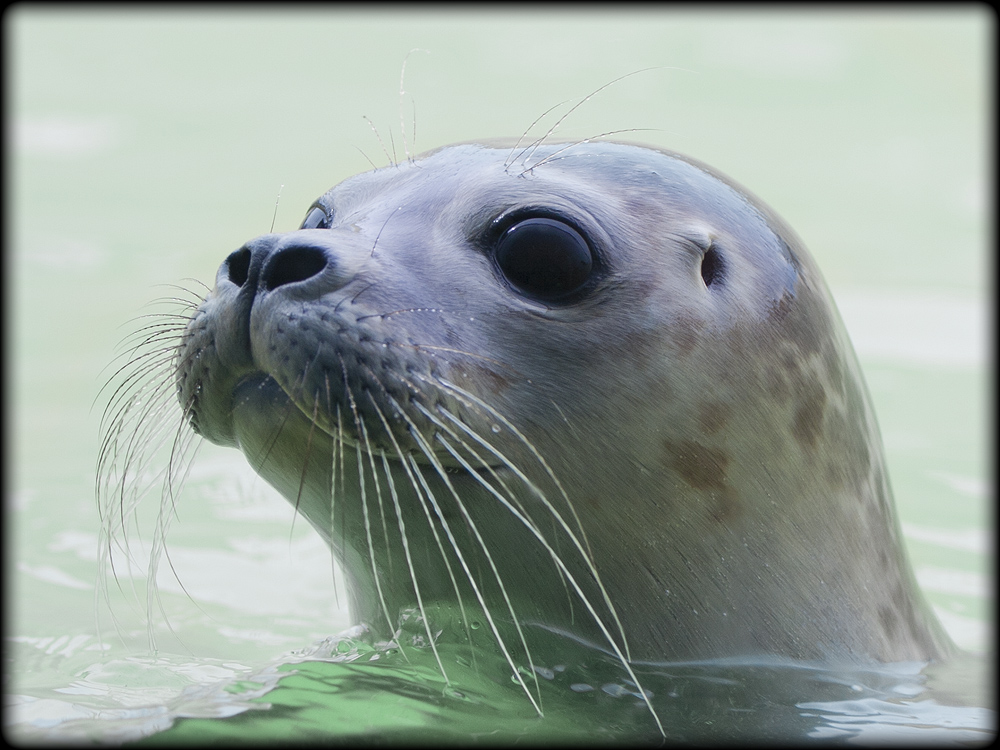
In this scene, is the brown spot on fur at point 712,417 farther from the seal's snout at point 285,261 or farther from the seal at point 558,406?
the seal's snout at point 285,261

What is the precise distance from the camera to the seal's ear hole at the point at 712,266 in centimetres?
271

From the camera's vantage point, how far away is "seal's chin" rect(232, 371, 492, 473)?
2355 mm

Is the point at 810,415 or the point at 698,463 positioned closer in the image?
the point at 698,463

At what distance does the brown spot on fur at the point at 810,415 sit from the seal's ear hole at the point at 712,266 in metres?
0.30

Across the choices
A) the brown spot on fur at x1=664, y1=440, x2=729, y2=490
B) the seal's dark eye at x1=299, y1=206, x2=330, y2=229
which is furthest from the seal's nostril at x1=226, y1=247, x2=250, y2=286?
the brown spot on fur at x1=664, y1=440, x2=729, y2=490

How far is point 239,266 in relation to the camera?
2484 millimetres

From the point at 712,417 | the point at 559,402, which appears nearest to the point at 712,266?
the point at 712,417

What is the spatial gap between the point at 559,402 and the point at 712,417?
12.7 inches

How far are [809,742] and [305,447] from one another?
1077 millimetres

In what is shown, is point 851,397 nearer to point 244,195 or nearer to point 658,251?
point 658,251

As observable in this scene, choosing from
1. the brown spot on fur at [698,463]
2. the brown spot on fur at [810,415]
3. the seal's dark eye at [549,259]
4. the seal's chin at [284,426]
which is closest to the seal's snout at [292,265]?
the seal's chin at [284,426]

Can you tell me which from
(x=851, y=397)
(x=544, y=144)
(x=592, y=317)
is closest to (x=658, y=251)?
(x=592, y=317)

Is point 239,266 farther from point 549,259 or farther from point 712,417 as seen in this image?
point 712,417

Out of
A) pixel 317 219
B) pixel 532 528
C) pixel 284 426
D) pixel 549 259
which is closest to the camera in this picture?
pixel 532 528
